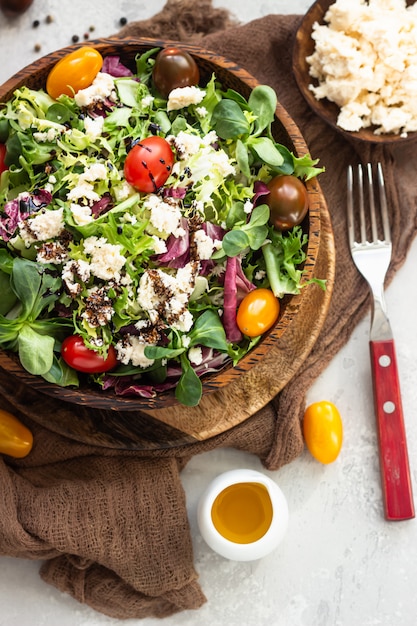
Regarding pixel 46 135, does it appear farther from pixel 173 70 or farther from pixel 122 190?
pixel 173 70

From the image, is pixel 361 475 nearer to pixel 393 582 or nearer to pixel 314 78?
pixel 393 582

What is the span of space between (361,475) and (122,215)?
127 cm

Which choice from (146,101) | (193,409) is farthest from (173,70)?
(193,409)

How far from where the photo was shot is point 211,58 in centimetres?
240

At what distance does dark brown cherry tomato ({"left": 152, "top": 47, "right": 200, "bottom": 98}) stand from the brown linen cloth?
0.75m

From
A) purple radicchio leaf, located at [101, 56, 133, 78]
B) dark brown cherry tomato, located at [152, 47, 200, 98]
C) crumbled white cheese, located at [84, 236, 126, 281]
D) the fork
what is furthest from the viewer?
the fork

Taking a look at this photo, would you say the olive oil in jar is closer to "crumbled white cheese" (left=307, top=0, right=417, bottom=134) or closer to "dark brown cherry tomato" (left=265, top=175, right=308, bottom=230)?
"dark brown cherry tomato" (left=265, top=175, right=308, bottom=230)

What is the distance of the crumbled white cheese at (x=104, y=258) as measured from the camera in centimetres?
205

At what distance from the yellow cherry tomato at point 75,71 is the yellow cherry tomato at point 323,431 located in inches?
50.8

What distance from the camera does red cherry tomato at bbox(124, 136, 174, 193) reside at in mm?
2102

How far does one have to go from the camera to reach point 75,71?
7.48ft

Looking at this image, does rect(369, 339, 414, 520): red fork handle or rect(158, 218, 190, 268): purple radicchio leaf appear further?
rect(369, 339, 414, 520): red fork handle

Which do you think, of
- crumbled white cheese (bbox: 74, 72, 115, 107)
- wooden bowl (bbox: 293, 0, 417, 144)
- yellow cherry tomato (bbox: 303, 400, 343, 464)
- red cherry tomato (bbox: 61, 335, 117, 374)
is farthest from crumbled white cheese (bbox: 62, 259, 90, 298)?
wooden bowl (bbox: 293, 0, 417, 144)

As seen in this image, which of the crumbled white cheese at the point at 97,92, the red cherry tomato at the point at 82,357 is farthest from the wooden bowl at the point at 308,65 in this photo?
the red cherry tomato at the point at 82,357
